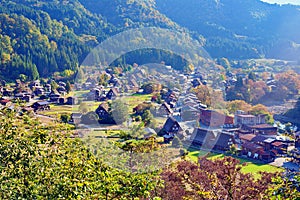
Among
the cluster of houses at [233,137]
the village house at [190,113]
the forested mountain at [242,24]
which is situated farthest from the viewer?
the forested mountain at [242,24]

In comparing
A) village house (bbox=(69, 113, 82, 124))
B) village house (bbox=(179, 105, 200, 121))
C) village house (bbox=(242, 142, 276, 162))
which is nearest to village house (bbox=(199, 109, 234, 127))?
village house (bbox=(179, 105, 200, 121))

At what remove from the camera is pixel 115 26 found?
116ft

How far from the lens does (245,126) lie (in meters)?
11.2

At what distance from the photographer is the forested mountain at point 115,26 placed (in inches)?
897

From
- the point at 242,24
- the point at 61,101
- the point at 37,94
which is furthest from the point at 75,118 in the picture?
the point at 242,24

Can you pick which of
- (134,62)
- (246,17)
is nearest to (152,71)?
(134,62)

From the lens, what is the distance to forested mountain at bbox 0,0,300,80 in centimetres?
2278

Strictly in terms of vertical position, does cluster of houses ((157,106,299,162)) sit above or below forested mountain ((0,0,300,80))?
below


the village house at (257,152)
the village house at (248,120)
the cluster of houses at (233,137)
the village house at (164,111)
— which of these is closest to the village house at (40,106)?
the village house at (164,111)

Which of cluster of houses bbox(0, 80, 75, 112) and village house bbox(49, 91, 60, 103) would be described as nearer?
cluster of houses bbox(0, 80, 75, 112)

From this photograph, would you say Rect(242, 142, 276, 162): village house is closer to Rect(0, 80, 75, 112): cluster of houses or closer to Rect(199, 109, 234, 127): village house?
Rect(199, 109, 234, 127): village house

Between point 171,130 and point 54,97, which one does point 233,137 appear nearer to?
point 171,130

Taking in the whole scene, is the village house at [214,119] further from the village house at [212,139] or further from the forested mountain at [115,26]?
the forested mountain at [115,26]

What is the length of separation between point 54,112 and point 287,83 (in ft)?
43.0
